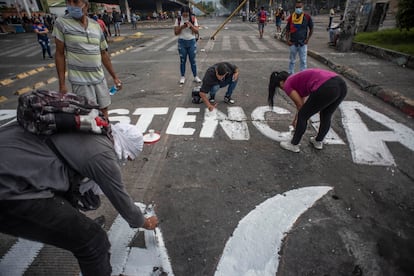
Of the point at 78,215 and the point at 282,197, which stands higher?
the point at 78,215

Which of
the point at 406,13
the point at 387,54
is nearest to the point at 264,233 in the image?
the point at 387,54

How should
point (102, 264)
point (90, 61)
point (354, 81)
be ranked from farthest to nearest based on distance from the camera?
1. point (354, 81)
2. point (90, 61)
3. point (102, 264)

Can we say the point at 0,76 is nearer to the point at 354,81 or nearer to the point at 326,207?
the point at 326,207

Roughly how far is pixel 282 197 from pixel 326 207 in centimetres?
43

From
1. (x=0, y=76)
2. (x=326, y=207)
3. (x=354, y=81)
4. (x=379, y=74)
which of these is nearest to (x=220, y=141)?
(x=326, y=207)

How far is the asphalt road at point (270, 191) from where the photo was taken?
1.96 meters

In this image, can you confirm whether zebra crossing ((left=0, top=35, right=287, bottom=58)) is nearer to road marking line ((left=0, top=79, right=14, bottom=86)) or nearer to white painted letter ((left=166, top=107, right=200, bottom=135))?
road marking line ((left=0, top=79, right=14, bottom=86))

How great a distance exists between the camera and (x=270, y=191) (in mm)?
2680

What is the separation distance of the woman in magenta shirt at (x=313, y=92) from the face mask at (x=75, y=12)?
2.49m

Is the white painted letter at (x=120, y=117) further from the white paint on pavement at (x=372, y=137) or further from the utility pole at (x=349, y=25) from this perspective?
the utility pole at (x=349, y=25)

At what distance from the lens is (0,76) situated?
791 cm

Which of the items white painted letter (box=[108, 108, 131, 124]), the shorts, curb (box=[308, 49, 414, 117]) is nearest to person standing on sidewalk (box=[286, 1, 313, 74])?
curb (box=[308, 49, 414, 117])

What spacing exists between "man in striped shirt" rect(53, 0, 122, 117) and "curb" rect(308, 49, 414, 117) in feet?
17.2

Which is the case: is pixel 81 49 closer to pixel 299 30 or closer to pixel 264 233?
pixel 264 233
